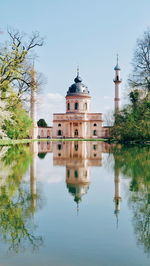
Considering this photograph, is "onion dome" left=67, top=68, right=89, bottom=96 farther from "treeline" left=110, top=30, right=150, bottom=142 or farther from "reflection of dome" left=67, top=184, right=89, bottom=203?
"reflection of dome" left=67, top=184, right=89, bottom=203

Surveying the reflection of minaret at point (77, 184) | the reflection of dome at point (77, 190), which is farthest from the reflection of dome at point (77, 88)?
the reflection of dome at point (77, 190)

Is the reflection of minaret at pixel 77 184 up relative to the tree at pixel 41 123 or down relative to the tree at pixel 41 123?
down

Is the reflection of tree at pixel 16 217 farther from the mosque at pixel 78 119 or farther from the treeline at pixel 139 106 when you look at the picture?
the mosque at pixel 78 119

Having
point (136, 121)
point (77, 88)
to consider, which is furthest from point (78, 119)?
point (136, 121)

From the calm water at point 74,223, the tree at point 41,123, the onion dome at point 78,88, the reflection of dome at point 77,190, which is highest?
the onion dome at point 78,88

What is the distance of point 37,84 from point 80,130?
62681 mm

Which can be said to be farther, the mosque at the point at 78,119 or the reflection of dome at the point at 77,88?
the reflection of dome at the point at 77,88

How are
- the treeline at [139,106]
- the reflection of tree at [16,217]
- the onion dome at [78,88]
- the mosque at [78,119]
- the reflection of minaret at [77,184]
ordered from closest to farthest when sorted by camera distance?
the reflection of tree at [16,217]
the reflection of minaret at [77,184]
the treeline at [139,106]
the mosque at [78,119]
the onion dome at [78,88]

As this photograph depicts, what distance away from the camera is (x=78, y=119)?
3610 inches

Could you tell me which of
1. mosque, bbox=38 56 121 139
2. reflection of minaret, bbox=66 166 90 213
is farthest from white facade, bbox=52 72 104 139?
reflection of minaret, bbox=66 166 90 213

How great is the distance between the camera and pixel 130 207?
7812 mm

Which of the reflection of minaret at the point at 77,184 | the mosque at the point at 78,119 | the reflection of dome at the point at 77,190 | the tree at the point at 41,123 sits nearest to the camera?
the reflection of dome at the point at 77,190

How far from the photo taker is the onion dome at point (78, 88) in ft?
303

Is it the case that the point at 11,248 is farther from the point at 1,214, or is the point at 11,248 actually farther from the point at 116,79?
the point at 116,79
